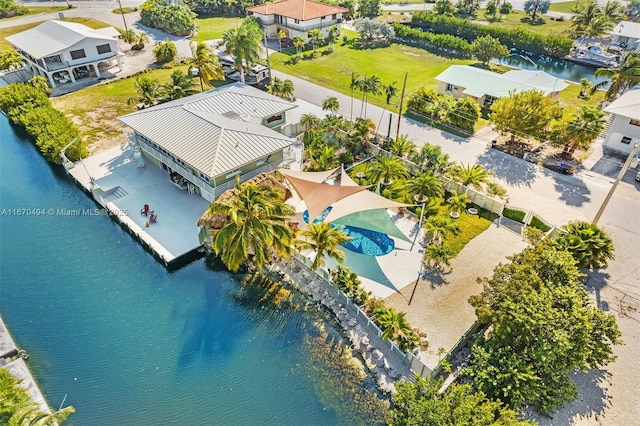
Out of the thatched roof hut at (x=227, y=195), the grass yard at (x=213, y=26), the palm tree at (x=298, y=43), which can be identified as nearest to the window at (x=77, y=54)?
the grass yard at (x=213, y=26)

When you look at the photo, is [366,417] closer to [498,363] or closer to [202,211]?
[498,363]

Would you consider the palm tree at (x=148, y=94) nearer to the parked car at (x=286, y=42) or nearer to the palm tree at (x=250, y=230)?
the palm tree at (x=250, y=230)

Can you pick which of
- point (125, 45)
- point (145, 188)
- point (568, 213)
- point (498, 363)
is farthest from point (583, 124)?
point (125, 45)

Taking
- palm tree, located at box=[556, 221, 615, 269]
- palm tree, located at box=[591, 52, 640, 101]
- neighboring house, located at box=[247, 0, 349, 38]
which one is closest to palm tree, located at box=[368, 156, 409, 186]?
palm tree, located at box=[556, 221, 615, 269]

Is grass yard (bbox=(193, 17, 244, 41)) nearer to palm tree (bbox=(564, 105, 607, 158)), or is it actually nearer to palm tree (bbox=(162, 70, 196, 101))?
palm tree (bbox=(162, 70, 196, 101))

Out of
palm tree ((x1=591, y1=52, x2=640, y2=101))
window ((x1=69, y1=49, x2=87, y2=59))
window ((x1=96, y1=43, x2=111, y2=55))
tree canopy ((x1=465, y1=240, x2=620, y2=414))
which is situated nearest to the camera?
tree canopy ((x1=465, y1=240, x2=620, y2=414))

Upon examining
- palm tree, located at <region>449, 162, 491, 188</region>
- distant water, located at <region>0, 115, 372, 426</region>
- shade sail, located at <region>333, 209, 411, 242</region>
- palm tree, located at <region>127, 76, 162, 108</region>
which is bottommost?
distant water, located at <region>0, 115, 372, 426</region>

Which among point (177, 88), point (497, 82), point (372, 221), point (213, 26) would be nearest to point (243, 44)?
point (177, 88)
